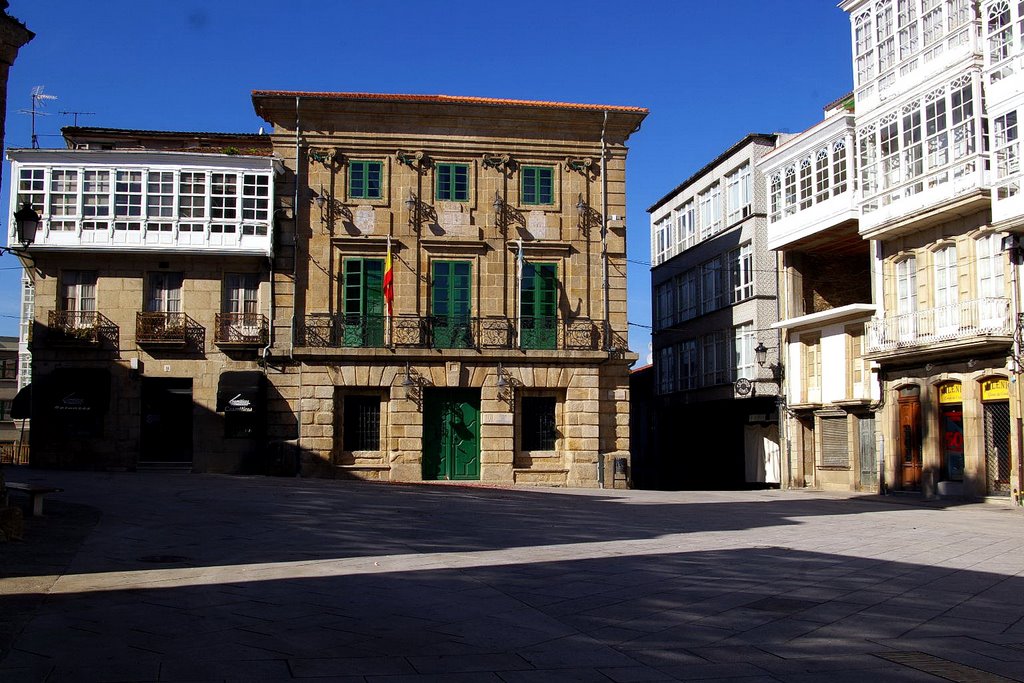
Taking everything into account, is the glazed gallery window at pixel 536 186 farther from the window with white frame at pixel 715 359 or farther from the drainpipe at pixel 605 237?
the window with white frame at pixel 715 359

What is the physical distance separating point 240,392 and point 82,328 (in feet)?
17.5

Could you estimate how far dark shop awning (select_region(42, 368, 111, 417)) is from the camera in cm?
2823

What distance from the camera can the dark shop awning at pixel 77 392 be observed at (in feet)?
92.6

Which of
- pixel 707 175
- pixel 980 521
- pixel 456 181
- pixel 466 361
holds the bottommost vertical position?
pixel 980 521

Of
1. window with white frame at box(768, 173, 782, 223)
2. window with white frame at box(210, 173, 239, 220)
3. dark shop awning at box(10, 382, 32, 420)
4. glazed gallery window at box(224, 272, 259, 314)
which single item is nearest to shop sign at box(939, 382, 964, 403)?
window with white frame at box(768, 173, 782, 223)

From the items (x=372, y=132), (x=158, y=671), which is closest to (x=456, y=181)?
(x=372, y=132)

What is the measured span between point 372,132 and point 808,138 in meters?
13.8

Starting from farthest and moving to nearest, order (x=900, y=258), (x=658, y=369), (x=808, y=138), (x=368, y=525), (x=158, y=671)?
(x=658, y=369) → (x=808, y=138) → (x=900, y=258) → (x=368, y=525) → (x=158, y=671)

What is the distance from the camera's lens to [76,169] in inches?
1134

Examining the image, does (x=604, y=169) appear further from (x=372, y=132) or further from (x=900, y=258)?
(x=900, y=258)

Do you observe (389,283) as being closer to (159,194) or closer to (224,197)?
(224,197)

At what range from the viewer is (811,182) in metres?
31.3

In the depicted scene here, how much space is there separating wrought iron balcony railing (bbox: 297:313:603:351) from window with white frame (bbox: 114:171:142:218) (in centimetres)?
609

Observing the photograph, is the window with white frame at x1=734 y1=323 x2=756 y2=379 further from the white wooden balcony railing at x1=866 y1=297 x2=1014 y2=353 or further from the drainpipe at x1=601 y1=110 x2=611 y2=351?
the drainpipe at x1=601 y1=110 x2=611 y2=351
